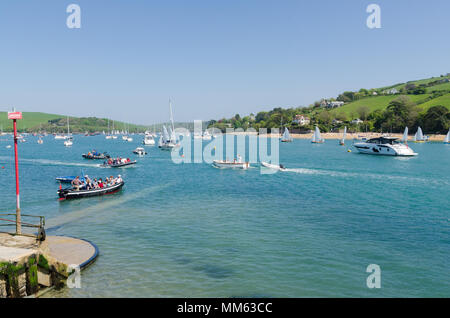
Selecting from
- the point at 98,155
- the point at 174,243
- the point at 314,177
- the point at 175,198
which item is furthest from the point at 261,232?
the point at 98,155

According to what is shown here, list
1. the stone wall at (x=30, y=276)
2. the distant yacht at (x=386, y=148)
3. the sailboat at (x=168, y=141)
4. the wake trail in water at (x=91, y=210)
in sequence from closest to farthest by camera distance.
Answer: the stone wall at (x=30, y=276) < the wake trail in water at (x=91, y=210) < the distant yacht at (x=386, y=148) < the sailboat at (x=168, y=141)

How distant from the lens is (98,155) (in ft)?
348

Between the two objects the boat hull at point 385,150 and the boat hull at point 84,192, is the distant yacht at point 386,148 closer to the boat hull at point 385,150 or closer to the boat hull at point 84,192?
the boat hull at point 385,150

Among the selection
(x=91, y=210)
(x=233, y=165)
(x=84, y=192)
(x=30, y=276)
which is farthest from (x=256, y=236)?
(x=233, y=165)

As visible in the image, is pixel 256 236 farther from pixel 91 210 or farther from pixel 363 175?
pixel 363 175

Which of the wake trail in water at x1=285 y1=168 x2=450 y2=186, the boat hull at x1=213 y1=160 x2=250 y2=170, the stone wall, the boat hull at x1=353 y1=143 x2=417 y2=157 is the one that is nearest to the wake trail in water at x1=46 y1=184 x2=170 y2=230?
the stone wall

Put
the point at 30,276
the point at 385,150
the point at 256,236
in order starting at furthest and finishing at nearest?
the point at 385,150, the point at 256,236, the point at 30,276

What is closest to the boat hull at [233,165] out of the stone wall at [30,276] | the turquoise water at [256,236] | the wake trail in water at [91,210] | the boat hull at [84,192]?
the turquoise water at [256,236]

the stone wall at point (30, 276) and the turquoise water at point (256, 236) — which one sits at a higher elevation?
the stone wall at point (30, 276)

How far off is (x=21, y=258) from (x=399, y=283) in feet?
75.7

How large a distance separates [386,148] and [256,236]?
10343cm

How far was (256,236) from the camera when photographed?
30562mm

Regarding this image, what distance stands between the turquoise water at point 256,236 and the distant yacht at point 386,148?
59.1 m

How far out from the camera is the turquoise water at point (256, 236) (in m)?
21.1
